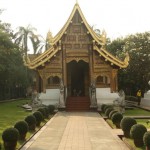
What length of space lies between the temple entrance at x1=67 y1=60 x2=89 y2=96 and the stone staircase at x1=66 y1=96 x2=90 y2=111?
7.63 ft

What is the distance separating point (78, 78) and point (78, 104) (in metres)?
6.28

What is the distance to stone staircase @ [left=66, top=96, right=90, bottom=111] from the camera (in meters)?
28.5

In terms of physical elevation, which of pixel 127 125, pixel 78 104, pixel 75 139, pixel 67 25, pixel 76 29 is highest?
pixel 67 25

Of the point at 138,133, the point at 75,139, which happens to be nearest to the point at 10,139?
the point at 75,139

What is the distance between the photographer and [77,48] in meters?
30.2

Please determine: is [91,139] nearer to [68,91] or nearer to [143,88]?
[68,91]

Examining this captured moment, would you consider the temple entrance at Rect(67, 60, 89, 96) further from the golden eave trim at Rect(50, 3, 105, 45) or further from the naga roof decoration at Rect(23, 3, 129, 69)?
the golden eave trim at Rect(50, 3, 105, 45)

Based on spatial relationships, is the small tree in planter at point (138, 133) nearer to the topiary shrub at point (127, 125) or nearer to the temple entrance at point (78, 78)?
the topiary shrub at point (127, 125)

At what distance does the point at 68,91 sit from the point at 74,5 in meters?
7.98

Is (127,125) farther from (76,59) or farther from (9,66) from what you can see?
(9,66)

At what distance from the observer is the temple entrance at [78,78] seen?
32625 millimetres

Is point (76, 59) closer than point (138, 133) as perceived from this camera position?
No

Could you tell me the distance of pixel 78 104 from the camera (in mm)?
29125

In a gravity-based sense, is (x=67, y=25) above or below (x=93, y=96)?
above
